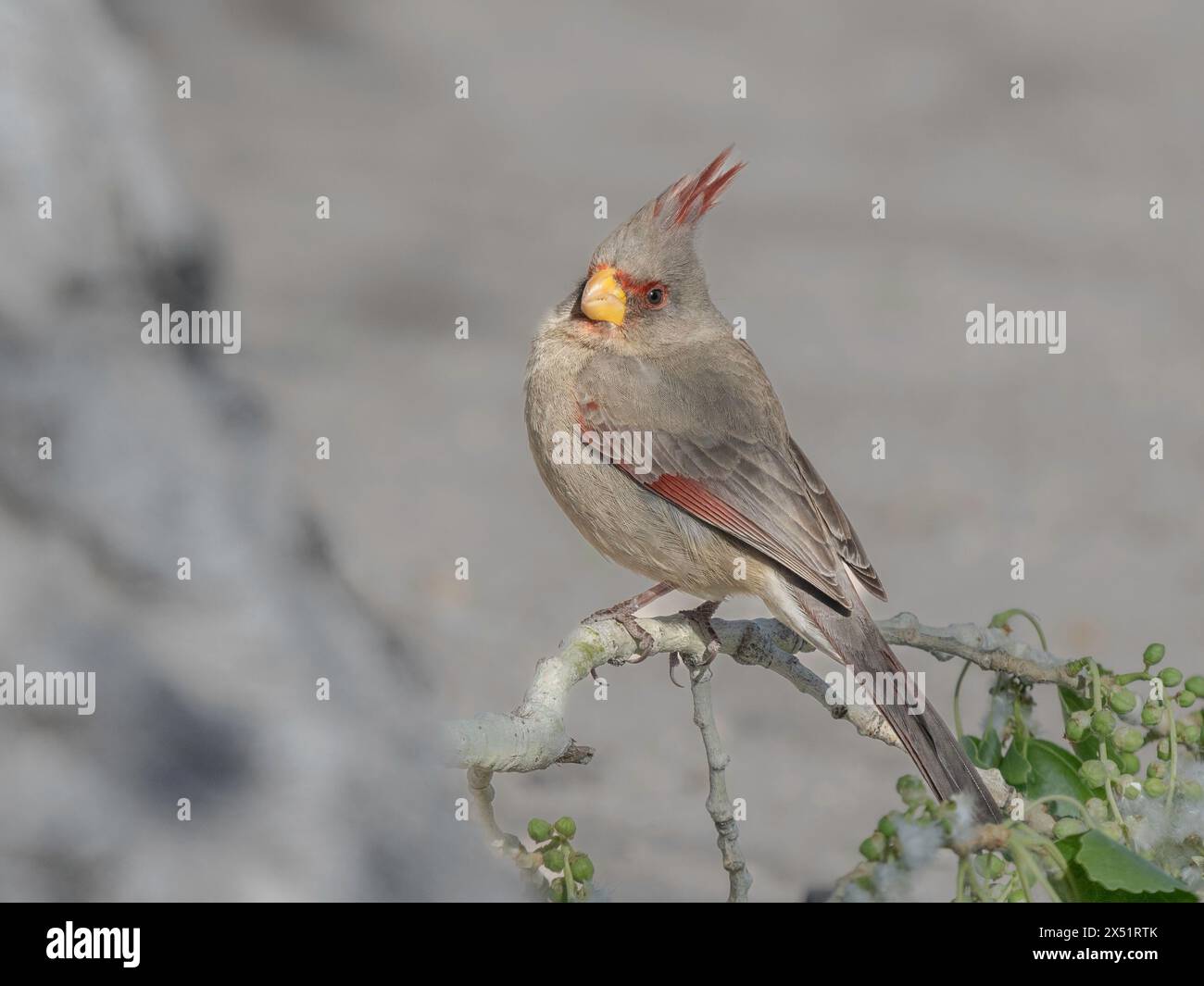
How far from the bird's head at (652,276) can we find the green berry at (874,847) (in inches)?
75.5

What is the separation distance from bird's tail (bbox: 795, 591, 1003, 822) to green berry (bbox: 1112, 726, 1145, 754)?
219mm

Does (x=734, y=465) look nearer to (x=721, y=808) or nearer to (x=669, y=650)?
(x=669, y=650)

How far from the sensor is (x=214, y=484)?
7.37 feet

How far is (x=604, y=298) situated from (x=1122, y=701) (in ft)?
5.19

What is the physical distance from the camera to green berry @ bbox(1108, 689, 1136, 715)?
2.32m

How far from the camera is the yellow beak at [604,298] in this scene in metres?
3.41

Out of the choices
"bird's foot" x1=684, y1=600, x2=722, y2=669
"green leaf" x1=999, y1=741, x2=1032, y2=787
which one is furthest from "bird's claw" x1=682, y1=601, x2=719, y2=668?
"green leaf" x1=999, y1=741, x2=1032, y2=787

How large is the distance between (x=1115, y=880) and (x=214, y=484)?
1.40m

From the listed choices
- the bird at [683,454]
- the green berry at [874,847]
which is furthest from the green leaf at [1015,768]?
the green berry at [874,847]

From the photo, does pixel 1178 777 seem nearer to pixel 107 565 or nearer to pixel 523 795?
pixel 107 565

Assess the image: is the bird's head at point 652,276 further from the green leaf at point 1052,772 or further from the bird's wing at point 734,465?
the green leaf at point 1052,772
